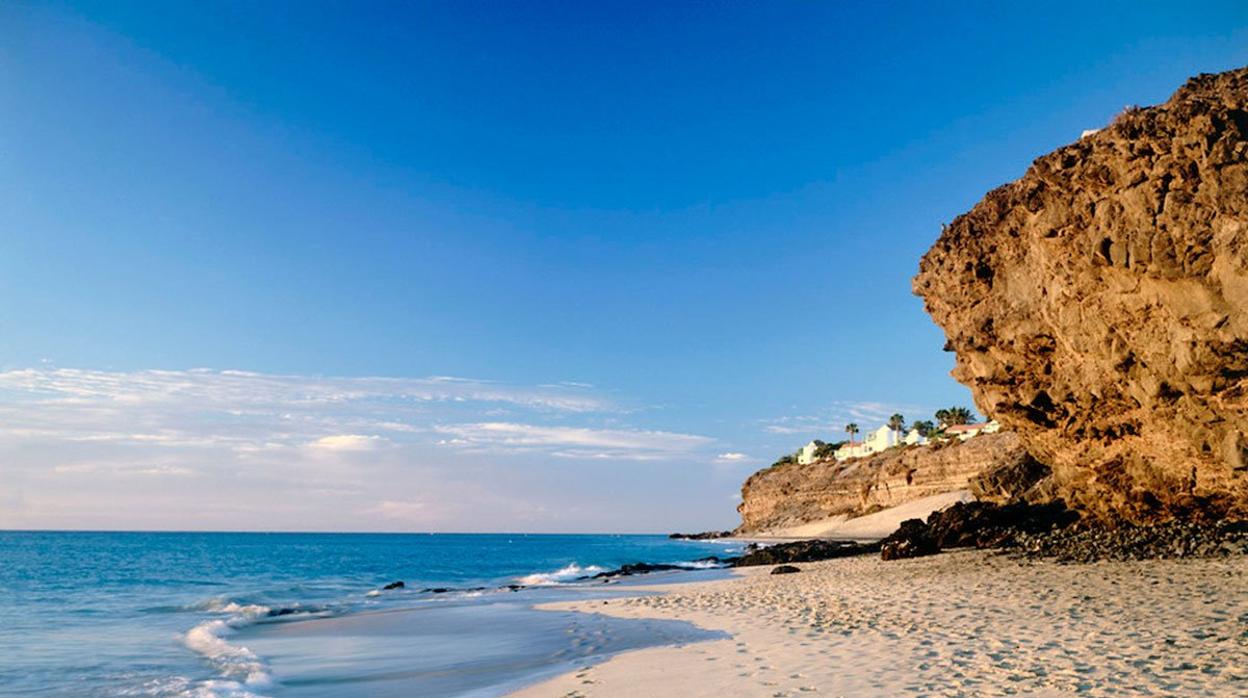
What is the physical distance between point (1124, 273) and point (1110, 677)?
16832 millimetres

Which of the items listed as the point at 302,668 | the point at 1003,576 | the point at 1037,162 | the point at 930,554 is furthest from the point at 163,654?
the point at 1037,162

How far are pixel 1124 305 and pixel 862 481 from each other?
231 ft

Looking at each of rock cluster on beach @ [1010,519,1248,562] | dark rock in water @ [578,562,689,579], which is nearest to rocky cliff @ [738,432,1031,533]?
dark rock in water @ [578,562,689,579]

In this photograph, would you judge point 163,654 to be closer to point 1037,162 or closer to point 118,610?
point 118,610

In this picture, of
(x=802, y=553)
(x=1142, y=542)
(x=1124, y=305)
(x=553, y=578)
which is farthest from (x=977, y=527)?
(x=553, y=578)

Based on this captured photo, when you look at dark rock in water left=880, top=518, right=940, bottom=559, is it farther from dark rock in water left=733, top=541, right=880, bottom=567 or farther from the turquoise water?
the turquoise water

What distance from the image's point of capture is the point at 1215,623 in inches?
438

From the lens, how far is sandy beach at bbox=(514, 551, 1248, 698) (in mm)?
8844

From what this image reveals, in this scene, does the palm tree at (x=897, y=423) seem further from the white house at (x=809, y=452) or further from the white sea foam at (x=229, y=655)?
the white sea foam at (x=229, y=655)

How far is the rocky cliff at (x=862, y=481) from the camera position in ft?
231

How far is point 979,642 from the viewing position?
36.6 feet

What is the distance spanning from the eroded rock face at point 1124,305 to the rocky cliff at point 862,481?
26.6 meters

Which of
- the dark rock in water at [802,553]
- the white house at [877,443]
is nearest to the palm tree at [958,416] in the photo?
the white house at [877,443]

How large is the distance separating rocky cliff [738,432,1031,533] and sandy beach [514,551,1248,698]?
1566 inches
